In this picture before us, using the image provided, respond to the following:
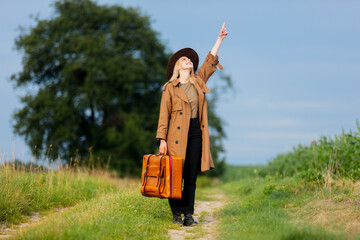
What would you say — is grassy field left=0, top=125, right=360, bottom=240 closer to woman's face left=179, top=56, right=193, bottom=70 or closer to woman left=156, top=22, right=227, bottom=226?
woman left=156, top=22, right=227, bottom=226

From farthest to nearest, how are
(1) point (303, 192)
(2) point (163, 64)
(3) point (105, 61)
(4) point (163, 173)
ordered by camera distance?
1. (2) point (163, 64)
2. (3) point (105, 61)
3. (1) point (303, 192)
4. (4) point (163, 173)

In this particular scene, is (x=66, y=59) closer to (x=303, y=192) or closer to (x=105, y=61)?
(x=105, y=61)

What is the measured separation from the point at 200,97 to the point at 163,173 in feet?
4.74

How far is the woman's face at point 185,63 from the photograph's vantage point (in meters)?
6.33

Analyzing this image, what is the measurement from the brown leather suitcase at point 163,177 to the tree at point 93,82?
1260 centimetres

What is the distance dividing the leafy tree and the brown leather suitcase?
41.2 ft

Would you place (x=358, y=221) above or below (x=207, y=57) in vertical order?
below

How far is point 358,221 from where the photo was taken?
5367mm

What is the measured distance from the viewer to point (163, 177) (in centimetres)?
575

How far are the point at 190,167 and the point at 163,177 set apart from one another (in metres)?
0.63

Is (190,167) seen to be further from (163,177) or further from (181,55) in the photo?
(181,55)

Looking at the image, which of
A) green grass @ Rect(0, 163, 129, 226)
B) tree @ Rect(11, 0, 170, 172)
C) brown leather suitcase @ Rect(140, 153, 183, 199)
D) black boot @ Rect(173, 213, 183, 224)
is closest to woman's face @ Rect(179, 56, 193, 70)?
brown leather suitcase @ Rect(140, 153, 183, 199)

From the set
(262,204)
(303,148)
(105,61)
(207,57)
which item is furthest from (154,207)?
(105,61)

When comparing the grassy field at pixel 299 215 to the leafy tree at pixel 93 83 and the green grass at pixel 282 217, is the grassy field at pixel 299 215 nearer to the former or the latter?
the green grass at pixel 282 217
